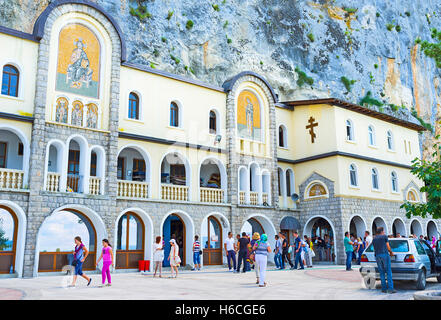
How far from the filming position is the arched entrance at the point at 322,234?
25.6 meters

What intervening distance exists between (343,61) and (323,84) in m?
4.72

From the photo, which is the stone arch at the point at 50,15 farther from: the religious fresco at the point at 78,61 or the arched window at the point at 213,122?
the arched window at the point at 213,122

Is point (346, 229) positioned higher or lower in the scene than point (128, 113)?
lower

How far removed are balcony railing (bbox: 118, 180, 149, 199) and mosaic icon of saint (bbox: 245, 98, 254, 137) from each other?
26.0ft

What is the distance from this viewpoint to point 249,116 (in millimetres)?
25688

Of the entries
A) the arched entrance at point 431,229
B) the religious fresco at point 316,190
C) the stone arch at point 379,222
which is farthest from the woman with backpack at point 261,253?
the arched entrance at point 431,229

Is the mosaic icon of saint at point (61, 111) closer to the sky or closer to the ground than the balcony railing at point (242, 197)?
closer to the sky

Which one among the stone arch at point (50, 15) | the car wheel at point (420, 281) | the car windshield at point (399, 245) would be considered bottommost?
the car wheel at point (420, 281)

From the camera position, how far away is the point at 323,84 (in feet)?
136

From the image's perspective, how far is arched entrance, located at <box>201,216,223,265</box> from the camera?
74.6 ft

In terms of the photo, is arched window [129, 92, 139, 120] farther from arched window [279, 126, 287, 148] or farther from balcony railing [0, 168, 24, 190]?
arched window [279, 126, 287, 148]

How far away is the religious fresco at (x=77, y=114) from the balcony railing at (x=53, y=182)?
8.24ft
